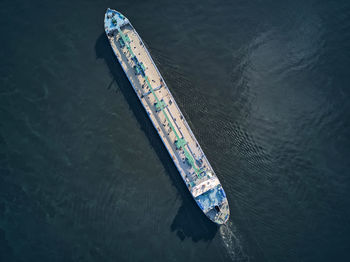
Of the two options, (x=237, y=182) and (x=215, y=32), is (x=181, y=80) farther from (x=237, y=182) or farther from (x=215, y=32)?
(x=237, y=182)

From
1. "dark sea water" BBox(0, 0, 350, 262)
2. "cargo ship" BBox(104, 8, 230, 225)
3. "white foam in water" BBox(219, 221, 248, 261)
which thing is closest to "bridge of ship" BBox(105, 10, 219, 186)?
"cargo ship" BBox(104, 8, 230, 225)

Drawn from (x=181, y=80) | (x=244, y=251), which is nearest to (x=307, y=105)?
(x=181, y=80)

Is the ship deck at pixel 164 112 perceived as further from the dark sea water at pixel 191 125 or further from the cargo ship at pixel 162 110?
the dark sea water at pixel 191 125


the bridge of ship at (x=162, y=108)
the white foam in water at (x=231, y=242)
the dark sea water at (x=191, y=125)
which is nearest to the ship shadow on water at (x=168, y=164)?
the dark sea water at (x=191, y=125)

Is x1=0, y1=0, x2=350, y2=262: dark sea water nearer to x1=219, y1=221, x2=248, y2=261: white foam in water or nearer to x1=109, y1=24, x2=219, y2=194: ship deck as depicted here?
x1=219, y1=221, x2=248, y2=261: white foam in water

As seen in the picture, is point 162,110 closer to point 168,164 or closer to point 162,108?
point 162,108

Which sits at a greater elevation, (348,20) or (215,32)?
(215,32)
